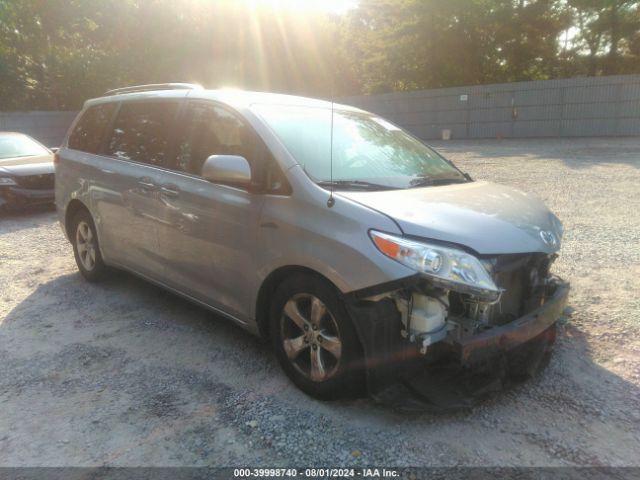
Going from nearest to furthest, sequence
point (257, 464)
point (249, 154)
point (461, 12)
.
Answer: point (257, 464), point (249, 154), point (461, 12)

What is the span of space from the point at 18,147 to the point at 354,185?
31.2ft

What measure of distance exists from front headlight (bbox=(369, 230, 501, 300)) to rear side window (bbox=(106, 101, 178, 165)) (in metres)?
2.31

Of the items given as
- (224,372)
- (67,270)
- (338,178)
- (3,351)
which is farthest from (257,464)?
(67,270)

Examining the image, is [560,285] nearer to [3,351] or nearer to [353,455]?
[353,455]

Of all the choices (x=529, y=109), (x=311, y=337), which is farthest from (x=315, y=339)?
(x=529, y=109)

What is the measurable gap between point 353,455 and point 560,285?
1.68 meters

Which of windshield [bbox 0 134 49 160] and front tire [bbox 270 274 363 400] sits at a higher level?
windshield [bbox 0 134 49 160]

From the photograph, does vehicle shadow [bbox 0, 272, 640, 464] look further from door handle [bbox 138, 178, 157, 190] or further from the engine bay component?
door handle [bbox 138, 178, 157, 190]

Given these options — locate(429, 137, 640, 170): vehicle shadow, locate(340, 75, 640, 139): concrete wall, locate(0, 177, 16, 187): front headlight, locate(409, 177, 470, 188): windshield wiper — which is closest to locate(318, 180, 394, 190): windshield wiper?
locate(409, 177, 470, 188): windshield wiper

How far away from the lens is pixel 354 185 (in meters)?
3.17

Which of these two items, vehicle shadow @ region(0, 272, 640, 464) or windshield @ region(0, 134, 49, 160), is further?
windshield @ region(0, 134, 49, 160)

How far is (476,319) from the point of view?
271 centimetres

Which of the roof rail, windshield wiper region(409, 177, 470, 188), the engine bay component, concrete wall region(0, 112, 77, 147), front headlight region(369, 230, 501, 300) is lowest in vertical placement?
the engine bay component

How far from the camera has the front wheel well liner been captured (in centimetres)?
302
